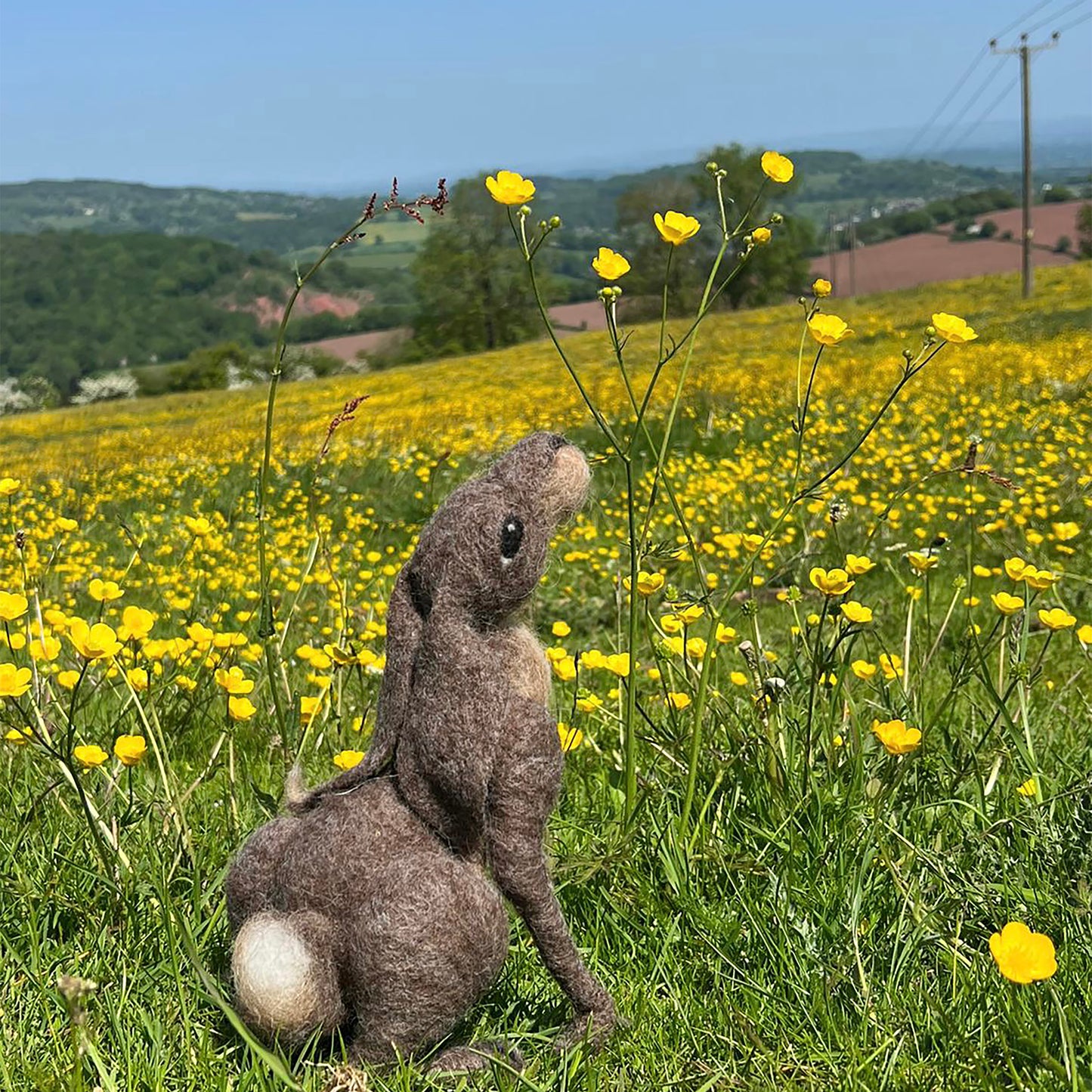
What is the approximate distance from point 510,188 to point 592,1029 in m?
1.44

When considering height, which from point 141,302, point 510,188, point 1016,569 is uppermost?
point 510,188

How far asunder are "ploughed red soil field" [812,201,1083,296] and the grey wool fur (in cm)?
3587

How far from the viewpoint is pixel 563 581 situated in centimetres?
522

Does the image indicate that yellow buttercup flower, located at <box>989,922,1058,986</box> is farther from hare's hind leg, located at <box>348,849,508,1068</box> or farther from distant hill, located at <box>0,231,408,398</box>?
distant hill, located at <box>0,231,408,398</box>

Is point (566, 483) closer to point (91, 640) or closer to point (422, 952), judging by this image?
point (422, 952)

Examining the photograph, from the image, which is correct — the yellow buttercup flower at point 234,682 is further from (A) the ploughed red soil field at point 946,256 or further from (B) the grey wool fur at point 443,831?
(A) the ploughed red soil field at point 946,256

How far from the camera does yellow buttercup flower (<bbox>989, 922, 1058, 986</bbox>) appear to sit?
4.11 ft

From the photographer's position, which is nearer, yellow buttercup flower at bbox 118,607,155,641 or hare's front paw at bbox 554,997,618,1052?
hare's front paw at bbox 554,997,618,1052

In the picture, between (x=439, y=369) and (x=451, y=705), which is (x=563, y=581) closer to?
(x=451, y=705)

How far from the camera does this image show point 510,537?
1.63 meters

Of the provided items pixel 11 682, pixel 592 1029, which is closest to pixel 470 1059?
pixel 592 1029

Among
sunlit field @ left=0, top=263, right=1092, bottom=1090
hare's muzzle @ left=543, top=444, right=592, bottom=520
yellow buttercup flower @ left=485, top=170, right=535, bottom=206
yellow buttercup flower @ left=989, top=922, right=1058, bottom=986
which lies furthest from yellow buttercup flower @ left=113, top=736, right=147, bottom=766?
yellow buttercup flower @ left=989, top=922, right=1058, bottom=986

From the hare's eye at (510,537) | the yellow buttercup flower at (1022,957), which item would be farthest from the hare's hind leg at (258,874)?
the yellow buttercup flower at (1022,957)

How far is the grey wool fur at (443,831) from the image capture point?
1.60m
